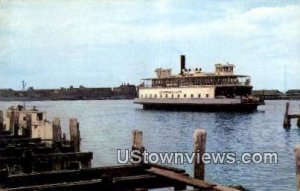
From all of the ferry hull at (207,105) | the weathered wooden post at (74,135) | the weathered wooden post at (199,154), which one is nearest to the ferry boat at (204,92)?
the ferry hull at (207,105)

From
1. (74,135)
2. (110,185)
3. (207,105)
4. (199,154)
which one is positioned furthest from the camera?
(207,105)

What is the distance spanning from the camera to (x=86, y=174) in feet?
31.5

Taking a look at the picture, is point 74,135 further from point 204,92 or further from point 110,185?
point 204,92

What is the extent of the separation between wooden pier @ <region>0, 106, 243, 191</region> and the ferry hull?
61546 millimetres

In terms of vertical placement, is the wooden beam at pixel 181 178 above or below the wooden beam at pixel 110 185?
above

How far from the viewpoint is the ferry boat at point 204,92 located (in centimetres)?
7475

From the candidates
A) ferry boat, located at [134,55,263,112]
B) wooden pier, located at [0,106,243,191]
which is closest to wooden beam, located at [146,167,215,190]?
wooden pier, located at [0,106,243,191]

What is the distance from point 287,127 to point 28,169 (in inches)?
1519

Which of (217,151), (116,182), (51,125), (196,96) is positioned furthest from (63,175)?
(196,96)

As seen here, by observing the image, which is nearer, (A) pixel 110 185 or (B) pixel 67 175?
(A) pixel 110 185

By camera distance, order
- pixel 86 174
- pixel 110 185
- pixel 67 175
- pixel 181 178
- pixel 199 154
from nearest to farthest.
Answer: pixel 110 185 < pixel 181 178 < pixel 67 175 < pixel 86 174 < pixel 199 154

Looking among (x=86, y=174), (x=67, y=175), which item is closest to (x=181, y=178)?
(x=86, y=174)

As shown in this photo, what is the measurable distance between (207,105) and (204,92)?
2.24 m

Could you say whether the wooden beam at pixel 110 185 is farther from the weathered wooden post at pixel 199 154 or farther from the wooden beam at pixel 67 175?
the weathered wooden post at pixel 199 154
